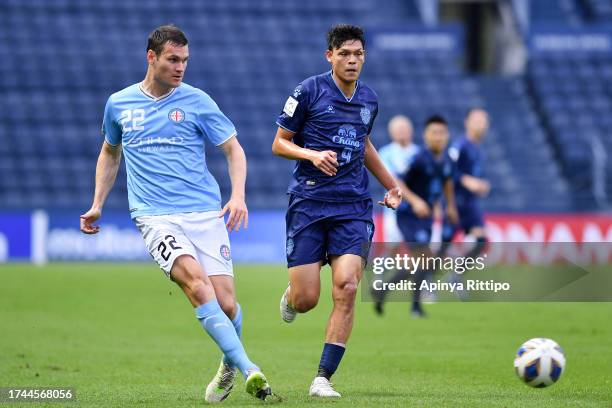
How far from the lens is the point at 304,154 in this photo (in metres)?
7.93

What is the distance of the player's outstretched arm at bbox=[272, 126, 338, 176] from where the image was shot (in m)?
7.82

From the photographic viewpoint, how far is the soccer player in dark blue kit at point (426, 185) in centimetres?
1497

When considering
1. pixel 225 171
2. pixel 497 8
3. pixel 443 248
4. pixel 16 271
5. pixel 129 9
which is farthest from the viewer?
pixel 497 8

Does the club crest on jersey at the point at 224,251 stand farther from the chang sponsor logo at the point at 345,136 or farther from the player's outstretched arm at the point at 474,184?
A: the player's outstretched arm at the point at 474,184

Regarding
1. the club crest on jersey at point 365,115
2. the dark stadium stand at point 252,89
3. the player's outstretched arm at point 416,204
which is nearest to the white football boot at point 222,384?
the club crest on jersey at point 365,115

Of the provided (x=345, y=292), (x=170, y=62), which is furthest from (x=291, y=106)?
(x=345, y=292)

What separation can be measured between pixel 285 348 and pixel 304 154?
403 centimetres

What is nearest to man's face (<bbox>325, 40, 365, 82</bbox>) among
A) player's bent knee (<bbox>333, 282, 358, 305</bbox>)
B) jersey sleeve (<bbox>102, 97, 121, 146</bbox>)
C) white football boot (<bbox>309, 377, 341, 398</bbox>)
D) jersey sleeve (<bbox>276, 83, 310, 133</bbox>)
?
jersey sleeve (<bbox>276, 83, 310, 133</bbox>)

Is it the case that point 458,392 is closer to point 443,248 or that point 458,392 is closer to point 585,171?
point 443,248

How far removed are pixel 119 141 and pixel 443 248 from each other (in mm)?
6507

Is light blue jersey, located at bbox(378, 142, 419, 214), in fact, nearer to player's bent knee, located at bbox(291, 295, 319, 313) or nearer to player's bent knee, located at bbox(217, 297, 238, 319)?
player's bent knee, located at bbox(291, 295, 319, 313)

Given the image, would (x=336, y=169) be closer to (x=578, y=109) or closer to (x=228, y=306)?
(x=228, y=306)

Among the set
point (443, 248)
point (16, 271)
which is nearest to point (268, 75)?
point (16, 271)

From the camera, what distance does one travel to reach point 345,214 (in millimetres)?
8234
